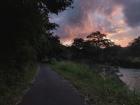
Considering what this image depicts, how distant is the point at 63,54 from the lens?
128 meters

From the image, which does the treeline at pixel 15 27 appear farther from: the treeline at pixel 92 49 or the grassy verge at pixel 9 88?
the treeline at pixel 92 49

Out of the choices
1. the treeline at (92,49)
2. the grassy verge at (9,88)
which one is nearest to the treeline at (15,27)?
the grassy verge at (9,88)

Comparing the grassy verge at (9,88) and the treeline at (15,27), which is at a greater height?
the treeline at (15,27)

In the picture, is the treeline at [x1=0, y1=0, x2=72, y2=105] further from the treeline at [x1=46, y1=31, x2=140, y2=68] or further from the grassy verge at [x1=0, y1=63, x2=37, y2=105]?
the treeline at [x1=46, y1=31, x2=140, y2=68]

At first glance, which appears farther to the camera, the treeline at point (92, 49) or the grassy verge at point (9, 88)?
the treeline at point (92, 49)

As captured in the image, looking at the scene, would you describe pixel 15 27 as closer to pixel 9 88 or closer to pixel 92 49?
pixel 9 88

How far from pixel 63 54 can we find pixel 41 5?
353 ft

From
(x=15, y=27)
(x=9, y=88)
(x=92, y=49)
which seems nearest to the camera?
(x=9, y=88)

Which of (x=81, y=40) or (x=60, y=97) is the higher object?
(x=81, y=40)

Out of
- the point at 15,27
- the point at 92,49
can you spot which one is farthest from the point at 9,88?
the point at 92,49

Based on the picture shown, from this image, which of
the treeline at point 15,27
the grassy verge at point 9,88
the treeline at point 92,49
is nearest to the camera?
the grassy verge at point 9,88

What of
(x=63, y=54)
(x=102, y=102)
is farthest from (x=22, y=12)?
(x=63, y=54)

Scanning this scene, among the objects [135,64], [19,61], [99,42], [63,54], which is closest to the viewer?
[19,61]

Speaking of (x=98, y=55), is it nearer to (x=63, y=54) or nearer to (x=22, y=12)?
(x=63, y=54)
